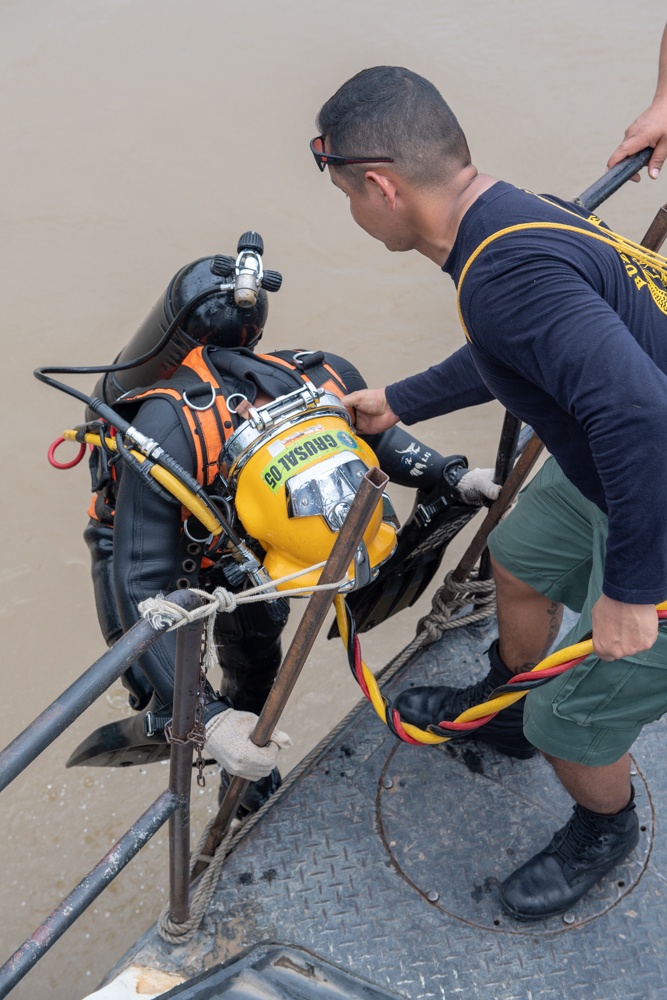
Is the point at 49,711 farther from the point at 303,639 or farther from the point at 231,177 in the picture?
the point at 231,177

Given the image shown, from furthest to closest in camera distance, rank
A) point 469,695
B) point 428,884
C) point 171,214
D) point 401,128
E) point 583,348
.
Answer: point 171,214 < point 469,695 < point 428,884 < point 401,128 < point 583,348

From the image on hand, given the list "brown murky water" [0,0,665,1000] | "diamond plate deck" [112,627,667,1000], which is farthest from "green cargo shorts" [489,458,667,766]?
"brown murky water" [0,0,665,1000]

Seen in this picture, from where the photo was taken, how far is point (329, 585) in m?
1.78

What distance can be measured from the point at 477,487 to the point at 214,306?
3.32 ft

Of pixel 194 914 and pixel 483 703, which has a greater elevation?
pixel 483 703

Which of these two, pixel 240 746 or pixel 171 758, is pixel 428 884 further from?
pixel 171 758

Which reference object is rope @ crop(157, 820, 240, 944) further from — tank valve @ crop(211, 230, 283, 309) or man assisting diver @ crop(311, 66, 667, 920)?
tank valve @ crop(211, 230, 283, 309)

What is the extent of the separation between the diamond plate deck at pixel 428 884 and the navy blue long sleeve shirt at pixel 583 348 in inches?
45.6

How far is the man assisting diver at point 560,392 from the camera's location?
1.62 m

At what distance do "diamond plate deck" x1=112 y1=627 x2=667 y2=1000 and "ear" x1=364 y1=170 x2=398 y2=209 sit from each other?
5.20ft

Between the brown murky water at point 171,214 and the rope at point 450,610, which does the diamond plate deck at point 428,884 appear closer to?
the rope at point 450,610

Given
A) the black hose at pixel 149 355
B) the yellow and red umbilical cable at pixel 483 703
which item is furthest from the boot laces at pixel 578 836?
the black hose at pixel 149 355

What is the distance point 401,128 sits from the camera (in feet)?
6.30

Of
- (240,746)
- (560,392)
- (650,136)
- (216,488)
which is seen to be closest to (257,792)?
(240,746)
